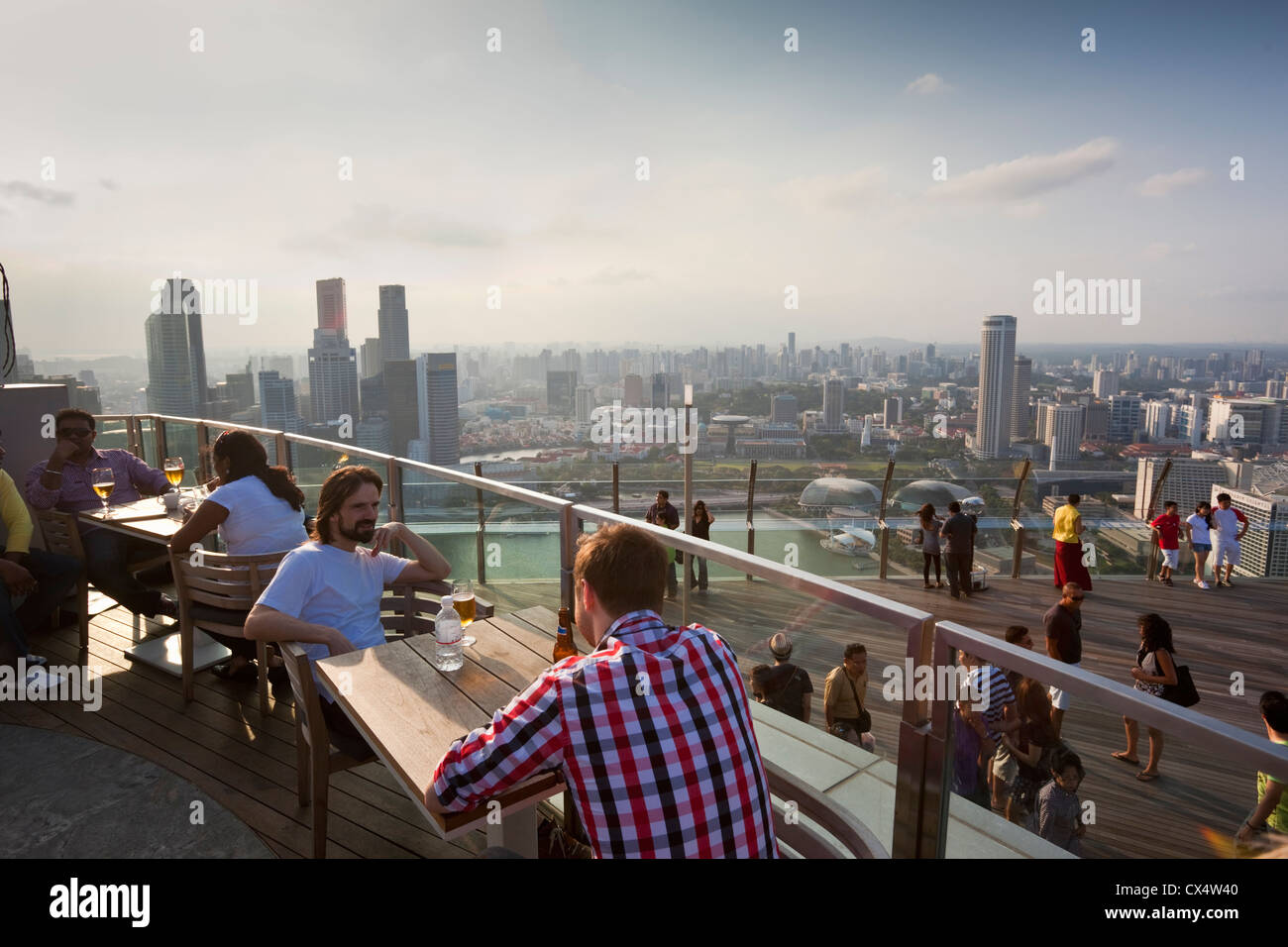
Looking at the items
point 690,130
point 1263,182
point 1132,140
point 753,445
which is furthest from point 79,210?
point 1263,182

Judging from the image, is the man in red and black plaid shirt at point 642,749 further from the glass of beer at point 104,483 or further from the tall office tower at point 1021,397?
the tall office tower at point 1021,397

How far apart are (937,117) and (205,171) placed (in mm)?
48541

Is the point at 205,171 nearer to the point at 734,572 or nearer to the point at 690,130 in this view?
the point at 734,572

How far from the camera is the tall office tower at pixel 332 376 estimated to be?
42.6 ft

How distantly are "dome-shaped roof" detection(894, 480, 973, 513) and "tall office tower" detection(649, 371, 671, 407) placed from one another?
23009mm

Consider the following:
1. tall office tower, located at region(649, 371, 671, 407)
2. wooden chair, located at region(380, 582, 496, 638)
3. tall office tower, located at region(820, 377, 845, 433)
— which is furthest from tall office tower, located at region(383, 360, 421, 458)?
tall office tower, located at region(820, 377, 845, 433)

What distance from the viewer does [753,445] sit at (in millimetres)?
30984

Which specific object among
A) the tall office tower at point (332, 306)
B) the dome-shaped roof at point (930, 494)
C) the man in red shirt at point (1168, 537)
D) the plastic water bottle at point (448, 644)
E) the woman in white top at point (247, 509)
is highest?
the tall office tower at point (332, 306)

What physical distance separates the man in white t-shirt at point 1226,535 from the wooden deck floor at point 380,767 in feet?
29.8

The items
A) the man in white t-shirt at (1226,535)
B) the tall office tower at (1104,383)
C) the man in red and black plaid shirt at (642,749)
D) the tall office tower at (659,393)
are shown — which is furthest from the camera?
the tall office tower at (1104,383)

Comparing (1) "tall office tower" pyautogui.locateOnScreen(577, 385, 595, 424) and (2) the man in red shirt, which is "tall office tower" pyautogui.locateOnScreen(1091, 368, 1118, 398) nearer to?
(1) "tall office tower" pyautogui.locateOnScreen(577, 385, 595, 424)

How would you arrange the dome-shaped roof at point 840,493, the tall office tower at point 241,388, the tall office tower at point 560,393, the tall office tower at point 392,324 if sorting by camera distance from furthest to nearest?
the tall office tower at point 560,393
the tall office tower at point 392,324
the dome-shaped roof at point 840,493
the tall office tower at point 241,388

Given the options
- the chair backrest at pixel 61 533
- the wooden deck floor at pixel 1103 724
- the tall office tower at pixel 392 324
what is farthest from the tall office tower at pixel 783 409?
the chair backrest at pixel 61 533

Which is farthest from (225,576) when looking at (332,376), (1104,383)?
(1104,383)
